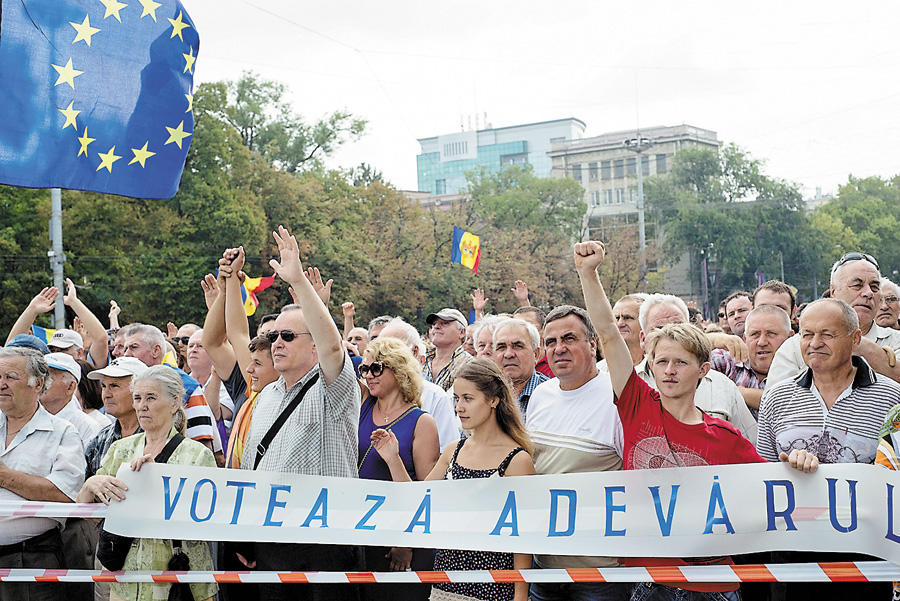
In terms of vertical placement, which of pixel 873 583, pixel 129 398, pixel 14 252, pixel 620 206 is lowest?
pixel 873 583

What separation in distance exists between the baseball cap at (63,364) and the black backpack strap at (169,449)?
166 cm

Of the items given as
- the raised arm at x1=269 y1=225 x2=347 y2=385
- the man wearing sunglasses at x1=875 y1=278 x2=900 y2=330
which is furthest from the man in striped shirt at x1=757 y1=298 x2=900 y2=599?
the raised arm at x1=269 y1=225 x2=347 y2=385

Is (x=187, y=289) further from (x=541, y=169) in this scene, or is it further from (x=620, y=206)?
(x=541, y=169)

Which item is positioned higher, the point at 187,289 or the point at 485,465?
the point at 187,289

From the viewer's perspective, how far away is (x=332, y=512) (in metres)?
4.62

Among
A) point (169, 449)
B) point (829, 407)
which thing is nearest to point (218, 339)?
point (169, 449)

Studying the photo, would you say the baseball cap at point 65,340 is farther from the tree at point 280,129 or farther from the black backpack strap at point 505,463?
the tree at point 280,129

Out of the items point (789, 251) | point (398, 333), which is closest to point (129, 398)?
point (398, 333)

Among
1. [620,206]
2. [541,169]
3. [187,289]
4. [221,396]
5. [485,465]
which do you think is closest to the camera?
[485,465]

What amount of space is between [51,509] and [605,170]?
109m

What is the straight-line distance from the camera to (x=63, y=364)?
20.1 feet

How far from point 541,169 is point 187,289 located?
403ft

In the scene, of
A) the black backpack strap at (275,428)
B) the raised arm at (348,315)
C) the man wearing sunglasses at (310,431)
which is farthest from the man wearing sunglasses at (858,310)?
the raised arm at (348,315)

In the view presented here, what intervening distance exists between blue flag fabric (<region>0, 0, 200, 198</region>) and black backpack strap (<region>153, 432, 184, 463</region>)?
5.53ft
